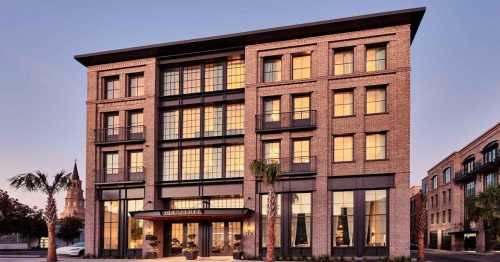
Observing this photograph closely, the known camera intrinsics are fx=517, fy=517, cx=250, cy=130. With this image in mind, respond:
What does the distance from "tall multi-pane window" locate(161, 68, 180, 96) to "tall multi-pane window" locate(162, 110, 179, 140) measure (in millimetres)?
1641

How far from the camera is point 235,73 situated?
4078 cm

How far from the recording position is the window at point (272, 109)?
38656 millimetres

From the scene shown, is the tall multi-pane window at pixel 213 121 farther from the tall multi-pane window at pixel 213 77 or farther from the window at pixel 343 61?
the window at pixel 343 61

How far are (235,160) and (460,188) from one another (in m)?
51.4

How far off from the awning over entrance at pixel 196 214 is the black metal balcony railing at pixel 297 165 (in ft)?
13.3

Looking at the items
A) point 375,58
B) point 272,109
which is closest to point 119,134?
point 272,109

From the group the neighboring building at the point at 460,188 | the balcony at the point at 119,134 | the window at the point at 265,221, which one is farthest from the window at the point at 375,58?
the neighboring building at the point at 460,188

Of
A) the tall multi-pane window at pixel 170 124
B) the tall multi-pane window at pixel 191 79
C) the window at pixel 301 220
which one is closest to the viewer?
the window at pixel 301 220

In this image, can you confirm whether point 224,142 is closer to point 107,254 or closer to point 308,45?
point 308,45

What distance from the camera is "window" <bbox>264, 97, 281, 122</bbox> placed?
3866cm

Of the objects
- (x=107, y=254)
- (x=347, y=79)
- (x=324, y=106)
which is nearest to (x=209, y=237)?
(x=107, y=254)

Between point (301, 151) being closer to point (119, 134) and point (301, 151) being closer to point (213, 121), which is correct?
point (213, 121)

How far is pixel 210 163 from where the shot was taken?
40781mm

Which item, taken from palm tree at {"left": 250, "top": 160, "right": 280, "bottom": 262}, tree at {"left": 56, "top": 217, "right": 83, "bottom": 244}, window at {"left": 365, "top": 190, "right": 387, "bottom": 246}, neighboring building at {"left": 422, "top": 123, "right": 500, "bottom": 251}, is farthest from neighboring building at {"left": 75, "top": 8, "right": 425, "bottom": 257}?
tree at {"left": 56, "top": 217, "right": 83, "bottom": 244}
